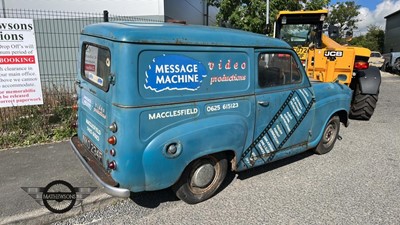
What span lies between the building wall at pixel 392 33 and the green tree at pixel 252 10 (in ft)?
109

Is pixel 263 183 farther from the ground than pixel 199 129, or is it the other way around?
pixel 199 129

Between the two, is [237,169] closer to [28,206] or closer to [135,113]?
[135,113]

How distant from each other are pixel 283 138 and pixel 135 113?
2144 mm

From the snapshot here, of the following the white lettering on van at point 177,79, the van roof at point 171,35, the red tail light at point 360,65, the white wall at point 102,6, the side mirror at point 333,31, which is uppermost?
the white wall at point 102,6

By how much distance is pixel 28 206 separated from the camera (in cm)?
314

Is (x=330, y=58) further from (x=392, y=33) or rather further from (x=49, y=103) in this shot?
(x=392, y=33)

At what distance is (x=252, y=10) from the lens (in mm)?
12352

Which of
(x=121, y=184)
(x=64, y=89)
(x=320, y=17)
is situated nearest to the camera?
(x=121, y=184)

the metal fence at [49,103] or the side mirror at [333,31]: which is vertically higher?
the side mirror at [333,31]

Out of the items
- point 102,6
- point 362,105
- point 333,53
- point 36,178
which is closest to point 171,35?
point 36,178

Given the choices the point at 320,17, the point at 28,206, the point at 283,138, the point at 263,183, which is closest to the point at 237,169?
the point at 263,183

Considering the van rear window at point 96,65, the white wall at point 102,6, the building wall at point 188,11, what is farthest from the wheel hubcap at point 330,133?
the building wall at point 188,11

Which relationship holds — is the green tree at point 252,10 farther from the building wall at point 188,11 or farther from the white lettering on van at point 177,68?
the white lettering on van at point 177,68

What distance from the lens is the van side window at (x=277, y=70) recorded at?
11.6 feet
